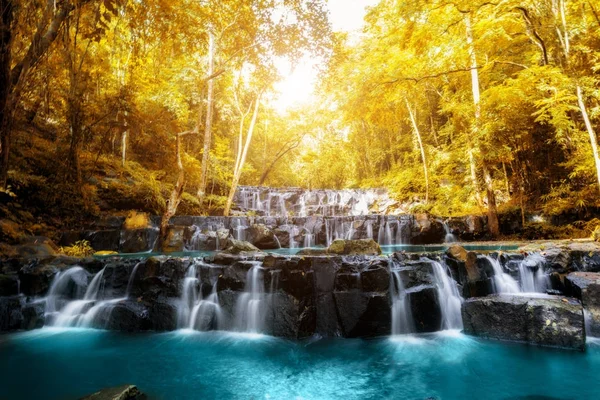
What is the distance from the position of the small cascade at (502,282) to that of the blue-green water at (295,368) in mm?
1253

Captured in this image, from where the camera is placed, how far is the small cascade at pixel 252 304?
189 inches

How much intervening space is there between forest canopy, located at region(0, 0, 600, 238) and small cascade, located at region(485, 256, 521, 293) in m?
5.23

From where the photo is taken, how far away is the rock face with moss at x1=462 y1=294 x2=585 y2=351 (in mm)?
3809

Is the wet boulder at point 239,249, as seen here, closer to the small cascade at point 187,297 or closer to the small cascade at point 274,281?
the small cascade at point 187,297

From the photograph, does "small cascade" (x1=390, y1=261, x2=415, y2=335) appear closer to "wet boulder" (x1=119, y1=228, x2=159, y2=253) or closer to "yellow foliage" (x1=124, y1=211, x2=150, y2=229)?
"wet boulder" (x1=119, y1=228, x2=159, y2=253)

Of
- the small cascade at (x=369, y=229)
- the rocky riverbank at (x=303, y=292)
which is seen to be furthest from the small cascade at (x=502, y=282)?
the small cascade at (x=369, y=229)

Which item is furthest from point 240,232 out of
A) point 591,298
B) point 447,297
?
point 591,298

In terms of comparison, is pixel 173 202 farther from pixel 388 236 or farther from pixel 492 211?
pixel 492 211

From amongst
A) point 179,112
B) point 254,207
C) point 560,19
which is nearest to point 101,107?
point 179,112

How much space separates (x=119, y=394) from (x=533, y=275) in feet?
20.6

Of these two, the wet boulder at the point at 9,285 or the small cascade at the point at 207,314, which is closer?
the small cascade at the point at 207,314

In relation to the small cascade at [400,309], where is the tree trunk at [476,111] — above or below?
above

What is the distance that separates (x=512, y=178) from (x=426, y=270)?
8834 millimetres

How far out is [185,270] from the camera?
209 inches
